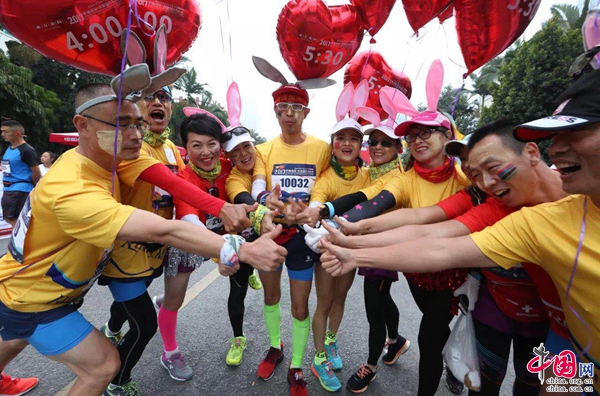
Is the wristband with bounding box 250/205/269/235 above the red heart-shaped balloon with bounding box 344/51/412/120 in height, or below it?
below

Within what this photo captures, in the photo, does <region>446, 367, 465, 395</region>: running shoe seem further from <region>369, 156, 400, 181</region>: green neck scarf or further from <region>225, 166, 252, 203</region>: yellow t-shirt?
<region>225, 166, 252, 203</region>: yellow t-shirt

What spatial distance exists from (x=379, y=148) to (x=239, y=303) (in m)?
1.89

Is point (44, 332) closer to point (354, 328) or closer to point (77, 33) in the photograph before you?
point (77, 33)

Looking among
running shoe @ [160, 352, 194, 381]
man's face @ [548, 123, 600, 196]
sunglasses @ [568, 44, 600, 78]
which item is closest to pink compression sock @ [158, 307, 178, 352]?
running shoe @ [160, 352, 194, 381]

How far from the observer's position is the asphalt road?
234 centimetres

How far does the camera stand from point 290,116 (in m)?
2.49

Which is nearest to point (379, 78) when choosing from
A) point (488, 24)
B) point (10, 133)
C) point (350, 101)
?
point (350, 101)

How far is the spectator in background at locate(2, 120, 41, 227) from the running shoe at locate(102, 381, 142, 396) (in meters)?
4.66

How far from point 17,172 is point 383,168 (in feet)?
20.6

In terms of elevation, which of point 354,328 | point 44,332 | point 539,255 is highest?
point 539,255

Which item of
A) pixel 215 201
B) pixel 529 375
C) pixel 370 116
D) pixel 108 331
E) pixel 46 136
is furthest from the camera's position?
pixel 46 136

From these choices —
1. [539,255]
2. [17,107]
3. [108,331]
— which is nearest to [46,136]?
[17,107]

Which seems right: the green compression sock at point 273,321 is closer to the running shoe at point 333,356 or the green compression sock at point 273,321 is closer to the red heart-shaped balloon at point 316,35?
the running shoe at point 333,356

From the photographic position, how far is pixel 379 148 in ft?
7.93
